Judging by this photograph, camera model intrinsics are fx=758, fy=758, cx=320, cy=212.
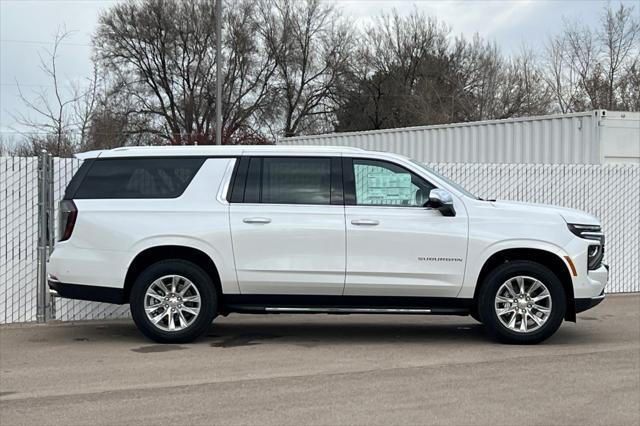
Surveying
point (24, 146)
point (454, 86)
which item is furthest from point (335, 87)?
point (24, 146)

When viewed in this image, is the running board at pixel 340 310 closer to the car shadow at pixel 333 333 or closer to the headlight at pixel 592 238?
the car shadow at pixel 333 333

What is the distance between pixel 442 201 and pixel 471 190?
159 inches

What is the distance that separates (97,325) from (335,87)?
119 ft

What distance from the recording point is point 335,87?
44.4m

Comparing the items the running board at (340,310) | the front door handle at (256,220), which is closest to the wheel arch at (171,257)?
the running board at (340,310)

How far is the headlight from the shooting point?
7.94 metres

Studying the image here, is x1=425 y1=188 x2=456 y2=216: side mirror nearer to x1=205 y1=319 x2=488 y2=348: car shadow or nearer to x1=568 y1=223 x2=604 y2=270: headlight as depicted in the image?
x1=568 y1=223 x2=604 y2=270: headlight

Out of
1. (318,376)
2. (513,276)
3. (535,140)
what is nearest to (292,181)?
(318,376)

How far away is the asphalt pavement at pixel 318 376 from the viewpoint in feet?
18.3

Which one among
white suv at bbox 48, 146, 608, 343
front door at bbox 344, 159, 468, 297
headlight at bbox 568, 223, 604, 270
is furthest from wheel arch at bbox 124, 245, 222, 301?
headlight at bbox 568, 223, 604, 270

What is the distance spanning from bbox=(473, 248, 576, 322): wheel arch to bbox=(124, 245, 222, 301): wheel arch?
2.74 m

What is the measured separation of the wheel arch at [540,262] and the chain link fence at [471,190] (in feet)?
11.4

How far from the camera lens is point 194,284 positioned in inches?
308

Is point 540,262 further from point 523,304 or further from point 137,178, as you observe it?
point 137,178
